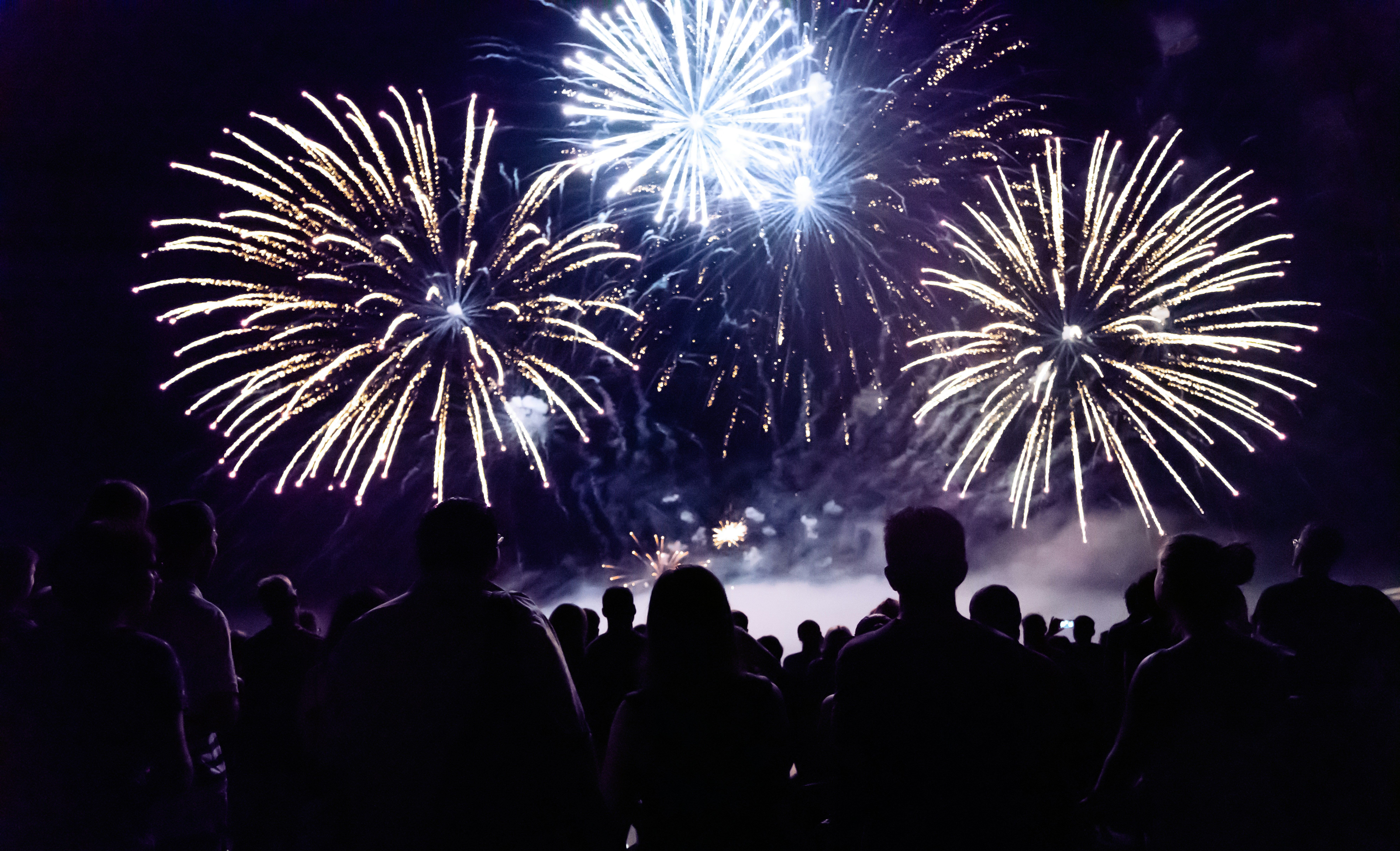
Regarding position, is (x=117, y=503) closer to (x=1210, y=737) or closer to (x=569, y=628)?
(x=569, y=628)

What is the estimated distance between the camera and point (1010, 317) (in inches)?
744

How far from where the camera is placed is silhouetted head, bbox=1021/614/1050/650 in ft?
19.8

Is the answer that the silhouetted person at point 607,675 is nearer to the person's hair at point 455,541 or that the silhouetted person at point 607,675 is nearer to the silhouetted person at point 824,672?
the silhouetted person at point 824,672

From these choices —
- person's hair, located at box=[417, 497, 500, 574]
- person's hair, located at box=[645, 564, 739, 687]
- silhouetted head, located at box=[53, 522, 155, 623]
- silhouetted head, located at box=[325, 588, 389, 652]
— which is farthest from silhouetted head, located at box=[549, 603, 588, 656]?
person's hair, located at box=[645, 564, 739, 687]

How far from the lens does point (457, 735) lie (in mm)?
2719

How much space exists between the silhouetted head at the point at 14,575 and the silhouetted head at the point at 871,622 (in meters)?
5.17

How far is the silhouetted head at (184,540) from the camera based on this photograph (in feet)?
13.2

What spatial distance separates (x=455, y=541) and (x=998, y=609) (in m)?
3.20

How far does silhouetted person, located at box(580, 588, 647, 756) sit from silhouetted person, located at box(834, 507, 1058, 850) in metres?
2.44

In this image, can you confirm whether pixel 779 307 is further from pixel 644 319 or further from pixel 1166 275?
pixel 1166 275

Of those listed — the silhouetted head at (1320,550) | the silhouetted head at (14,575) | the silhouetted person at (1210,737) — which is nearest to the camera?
the silhouetted person at (1210,737)

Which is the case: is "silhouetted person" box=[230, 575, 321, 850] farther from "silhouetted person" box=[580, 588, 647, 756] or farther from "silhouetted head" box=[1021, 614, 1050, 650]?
"silhouetted head" box=[1021, 614, 1050, 650]

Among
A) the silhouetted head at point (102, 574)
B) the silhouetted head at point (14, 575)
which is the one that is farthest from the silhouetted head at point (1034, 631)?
the silhouetted head at point (14, 575)

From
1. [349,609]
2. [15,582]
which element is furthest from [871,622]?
[15,582]
